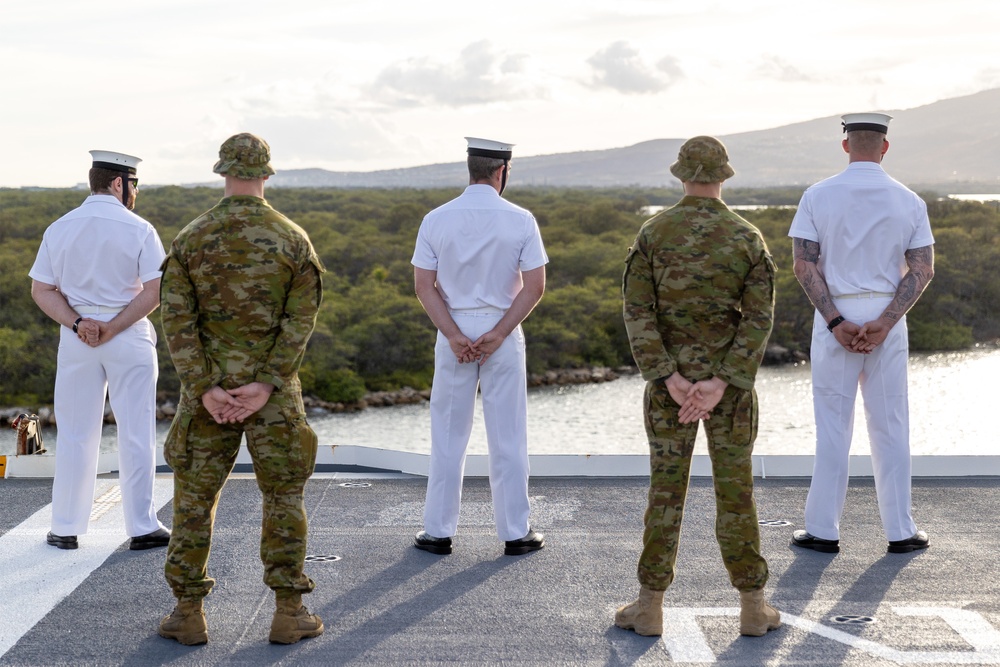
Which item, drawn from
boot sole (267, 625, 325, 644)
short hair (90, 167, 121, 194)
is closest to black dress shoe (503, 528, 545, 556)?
boot sole (267, 625, 325, 644)

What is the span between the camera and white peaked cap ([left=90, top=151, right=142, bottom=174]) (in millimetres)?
4523

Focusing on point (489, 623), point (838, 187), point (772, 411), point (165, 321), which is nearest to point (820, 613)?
point (489, 623)

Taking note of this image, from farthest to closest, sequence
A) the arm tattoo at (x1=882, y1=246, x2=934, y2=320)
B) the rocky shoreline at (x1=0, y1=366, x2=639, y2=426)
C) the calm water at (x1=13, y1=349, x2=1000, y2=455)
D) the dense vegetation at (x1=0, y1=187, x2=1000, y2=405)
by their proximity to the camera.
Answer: the dense vegetation at (x1=0, y1=187, x2=1000, y2=405) < the rocky shoreline at (x1=0, y1=366, x2=639, y2=426) < the calm water at (x1=13, y1=349, x2=1000, y2=455) < the arm tattoo at (x1=882, y1=246, x2=934, y2=320)

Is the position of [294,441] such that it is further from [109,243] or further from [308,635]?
[109,243]

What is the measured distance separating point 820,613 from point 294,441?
1791 millimetres

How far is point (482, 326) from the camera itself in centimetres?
449

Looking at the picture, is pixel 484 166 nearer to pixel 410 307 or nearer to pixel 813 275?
pixel 813 275

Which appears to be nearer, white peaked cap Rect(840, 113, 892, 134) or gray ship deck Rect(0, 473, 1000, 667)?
gray ship deck Rect(0, 473, 1000, 667)

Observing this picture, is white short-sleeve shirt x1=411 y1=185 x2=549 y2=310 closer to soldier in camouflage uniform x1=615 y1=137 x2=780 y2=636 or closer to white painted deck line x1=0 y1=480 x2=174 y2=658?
soldier in camouflage uniform x1=615 y1=137 x2=780 y2=636

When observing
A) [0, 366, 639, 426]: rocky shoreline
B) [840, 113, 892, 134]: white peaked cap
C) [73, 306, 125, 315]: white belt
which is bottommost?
[0, 366, 639, 426]: rocky shoreline

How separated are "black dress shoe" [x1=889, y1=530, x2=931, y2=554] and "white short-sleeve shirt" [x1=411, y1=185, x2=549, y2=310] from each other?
177cm

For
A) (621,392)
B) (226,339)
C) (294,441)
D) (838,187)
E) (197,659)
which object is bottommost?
(621,392)

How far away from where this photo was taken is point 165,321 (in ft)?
11.0

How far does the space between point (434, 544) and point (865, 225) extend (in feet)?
6.78
